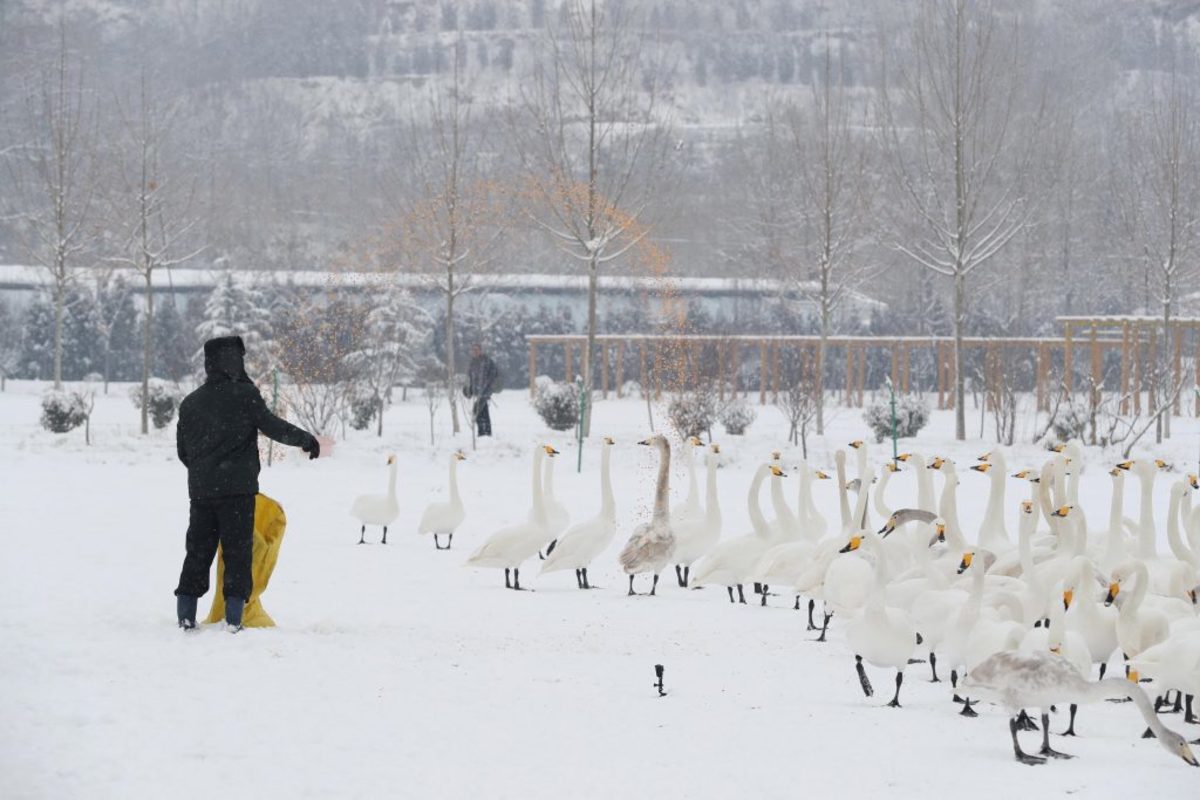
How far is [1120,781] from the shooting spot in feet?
20.2

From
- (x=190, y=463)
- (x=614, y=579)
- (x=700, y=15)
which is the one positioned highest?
(x=700, y=15)

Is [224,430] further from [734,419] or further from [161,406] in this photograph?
[161,406]

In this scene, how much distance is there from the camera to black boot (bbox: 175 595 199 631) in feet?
27.6

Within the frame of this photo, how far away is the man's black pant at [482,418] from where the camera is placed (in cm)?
2530

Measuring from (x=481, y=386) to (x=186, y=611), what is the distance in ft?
55.5

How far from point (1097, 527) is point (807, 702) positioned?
8.06m

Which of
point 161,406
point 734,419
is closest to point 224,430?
point 734,419

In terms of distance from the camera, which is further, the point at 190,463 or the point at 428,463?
the point at 428,463

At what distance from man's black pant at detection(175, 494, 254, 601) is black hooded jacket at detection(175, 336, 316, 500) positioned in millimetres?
82

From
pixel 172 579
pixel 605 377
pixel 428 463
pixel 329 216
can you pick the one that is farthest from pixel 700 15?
pixel 172 579

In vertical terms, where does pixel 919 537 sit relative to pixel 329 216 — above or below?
below

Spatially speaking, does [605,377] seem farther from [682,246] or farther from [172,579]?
[682,246]

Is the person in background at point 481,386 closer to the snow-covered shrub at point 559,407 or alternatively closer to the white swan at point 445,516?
the snow-covered shrub at point 559,407

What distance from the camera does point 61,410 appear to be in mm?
25656
